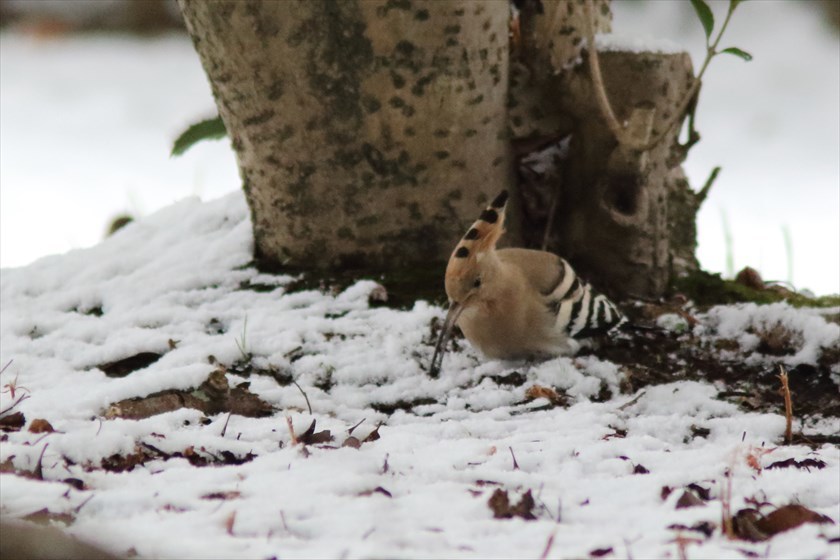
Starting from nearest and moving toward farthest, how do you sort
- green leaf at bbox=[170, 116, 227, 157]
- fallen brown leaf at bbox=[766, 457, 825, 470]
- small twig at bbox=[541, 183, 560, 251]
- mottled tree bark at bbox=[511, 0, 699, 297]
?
1. fallen brown leaf at bbox=[766, 457, 825, 470]
2. mottled tree bark at bbox=[511, 0, 699, 297]
3. small twig at bbox=[541, 183, 560, 251]
4. green leaf at bbox=[170, 116, 227, 157]

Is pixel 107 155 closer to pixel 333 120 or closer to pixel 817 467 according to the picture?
pixel 333 120

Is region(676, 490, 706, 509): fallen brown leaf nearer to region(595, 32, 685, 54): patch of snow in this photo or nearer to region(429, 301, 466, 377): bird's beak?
region(429, 301, 466, 377): bird's beak

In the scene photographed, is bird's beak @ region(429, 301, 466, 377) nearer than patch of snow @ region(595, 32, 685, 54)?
Yes

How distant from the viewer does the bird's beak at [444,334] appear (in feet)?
10.2

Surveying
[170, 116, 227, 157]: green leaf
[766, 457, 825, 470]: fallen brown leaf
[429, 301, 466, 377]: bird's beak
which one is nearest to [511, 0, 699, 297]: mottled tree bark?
[429, 301, 466, 377]: bird's beak

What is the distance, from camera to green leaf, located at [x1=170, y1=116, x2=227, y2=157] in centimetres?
386

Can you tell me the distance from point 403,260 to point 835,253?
102 inches

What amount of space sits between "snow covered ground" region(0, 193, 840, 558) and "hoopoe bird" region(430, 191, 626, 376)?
0.31ft

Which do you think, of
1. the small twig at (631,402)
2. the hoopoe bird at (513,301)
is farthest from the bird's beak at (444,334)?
the small twig at (631,402)

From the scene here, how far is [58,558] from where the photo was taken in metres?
1.13

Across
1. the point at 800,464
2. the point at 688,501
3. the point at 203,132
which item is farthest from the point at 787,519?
the point at 203,132

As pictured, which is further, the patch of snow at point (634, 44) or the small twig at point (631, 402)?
the patch of snow at point (634, 44)

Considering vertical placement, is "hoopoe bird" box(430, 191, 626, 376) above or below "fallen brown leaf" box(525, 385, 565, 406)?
above

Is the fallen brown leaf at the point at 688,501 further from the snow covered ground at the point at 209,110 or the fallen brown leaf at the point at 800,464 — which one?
the snow covered ground at the point at 209,110
